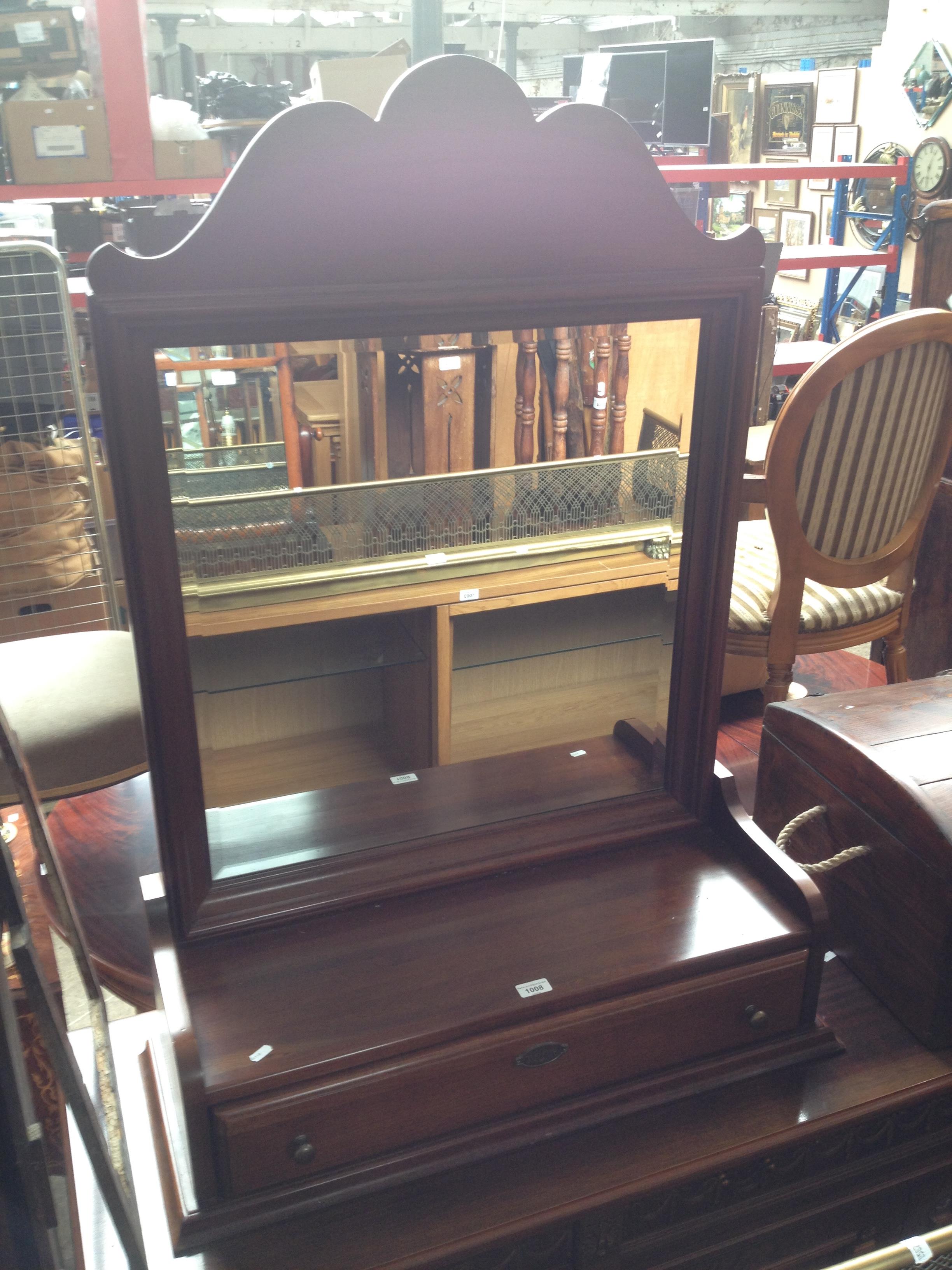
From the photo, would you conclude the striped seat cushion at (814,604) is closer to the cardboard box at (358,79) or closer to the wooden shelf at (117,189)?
the cardboard box at (358,79)

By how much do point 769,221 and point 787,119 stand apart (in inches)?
32.4

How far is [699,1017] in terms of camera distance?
116 centimetres

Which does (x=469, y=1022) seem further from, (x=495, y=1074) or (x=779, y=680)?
(x=779, y=680)

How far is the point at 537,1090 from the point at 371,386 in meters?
0.75

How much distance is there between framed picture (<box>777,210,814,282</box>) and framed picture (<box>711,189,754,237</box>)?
34 cm

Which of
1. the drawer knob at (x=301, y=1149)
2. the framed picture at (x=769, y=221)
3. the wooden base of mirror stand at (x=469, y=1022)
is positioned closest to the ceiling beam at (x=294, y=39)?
the framed picture at (x=769, y=221)

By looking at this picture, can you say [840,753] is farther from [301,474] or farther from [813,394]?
[301,474]

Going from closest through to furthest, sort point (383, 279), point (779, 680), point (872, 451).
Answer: point (383, 279) < point (872, 451) < point (779, 680)

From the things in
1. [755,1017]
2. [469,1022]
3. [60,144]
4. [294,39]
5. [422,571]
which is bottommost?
[755,1017]

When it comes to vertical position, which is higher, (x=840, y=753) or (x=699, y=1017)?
(x=840, y=753)

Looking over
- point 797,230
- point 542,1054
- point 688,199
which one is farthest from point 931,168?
point 542,1054

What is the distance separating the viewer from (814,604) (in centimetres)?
188

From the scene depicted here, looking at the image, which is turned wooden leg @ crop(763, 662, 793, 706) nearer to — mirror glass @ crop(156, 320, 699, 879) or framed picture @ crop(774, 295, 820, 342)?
mirror glass @ crop(156, 320, 699, 879)

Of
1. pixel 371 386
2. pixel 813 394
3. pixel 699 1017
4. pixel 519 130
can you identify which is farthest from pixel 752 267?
pixel 699 1017
